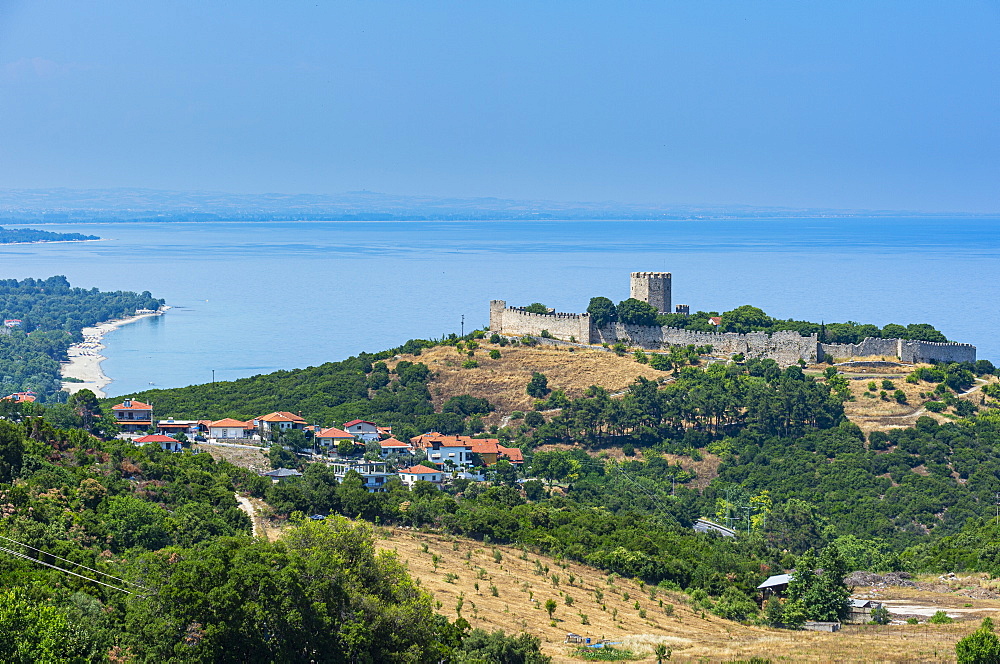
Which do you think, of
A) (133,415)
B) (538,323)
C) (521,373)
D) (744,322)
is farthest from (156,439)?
(744,322)

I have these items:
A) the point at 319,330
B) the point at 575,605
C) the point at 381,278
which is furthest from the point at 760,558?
the point at 381,278

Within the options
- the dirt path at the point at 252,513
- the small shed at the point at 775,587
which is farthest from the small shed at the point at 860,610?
the dirt path at the point at 252,513

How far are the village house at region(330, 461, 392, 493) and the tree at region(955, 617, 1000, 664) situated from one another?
75.2ft

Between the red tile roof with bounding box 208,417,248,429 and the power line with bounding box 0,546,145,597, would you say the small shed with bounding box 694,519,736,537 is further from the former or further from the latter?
the power line with bounding box 0,546,145,597

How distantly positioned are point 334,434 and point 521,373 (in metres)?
10.4

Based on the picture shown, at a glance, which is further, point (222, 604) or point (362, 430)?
point (362, 430)

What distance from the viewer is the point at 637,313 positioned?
54125 mm

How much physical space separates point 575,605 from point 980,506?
63.4 ft

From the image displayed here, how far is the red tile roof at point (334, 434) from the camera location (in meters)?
44.3

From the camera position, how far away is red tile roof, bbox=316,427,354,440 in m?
44.3

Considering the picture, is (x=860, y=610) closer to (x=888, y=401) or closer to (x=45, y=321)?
(x=888, y=401)

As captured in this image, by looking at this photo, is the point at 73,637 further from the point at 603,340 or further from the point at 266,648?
the point at 603,340

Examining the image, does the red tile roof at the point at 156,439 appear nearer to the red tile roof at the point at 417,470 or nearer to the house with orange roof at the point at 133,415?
the house with orange roof at the point at 133,415

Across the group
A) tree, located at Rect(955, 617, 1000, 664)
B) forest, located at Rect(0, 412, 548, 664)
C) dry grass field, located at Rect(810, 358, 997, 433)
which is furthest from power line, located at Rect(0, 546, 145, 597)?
dry grass field, located at Rect(810, 358, 997, 433)
